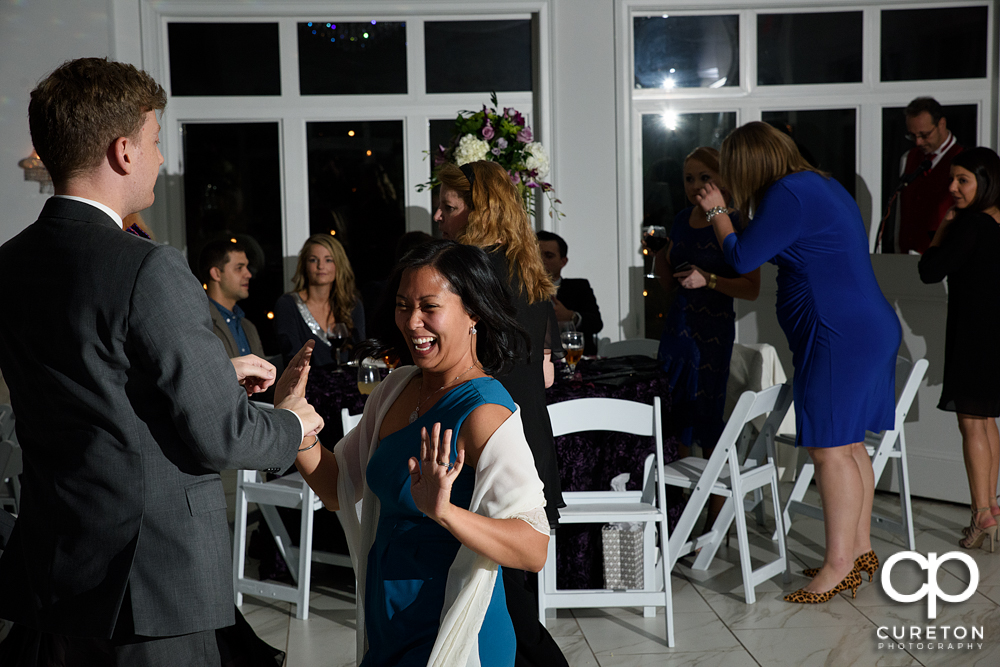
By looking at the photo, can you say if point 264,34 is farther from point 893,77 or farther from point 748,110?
point 893,77

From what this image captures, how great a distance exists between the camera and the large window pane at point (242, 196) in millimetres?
5816

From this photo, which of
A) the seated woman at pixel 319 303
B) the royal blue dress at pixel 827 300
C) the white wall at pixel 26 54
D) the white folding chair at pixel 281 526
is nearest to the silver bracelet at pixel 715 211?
the royal blue dress at pixel 827 300

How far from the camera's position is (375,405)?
6.06 feet

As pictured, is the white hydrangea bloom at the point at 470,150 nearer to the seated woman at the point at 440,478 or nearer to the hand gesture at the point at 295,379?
the seated woman at the point at 440,478

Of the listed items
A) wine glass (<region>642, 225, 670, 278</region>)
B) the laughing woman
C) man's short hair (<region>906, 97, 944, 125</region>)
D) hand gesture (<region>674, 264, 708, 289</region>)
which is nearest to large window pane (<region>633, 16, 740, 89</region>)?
man's short hair (<region>906, 97, 944, 125</region>)

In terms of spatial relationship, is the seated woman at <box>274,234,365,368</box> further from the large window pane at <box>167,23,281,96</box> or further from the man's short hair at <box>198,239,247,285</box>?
the large window pane at <box>167,23,281,96</box>

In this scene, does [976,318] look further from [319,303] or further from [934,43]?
[319,303]

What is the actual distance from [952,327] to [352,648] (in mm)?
3160

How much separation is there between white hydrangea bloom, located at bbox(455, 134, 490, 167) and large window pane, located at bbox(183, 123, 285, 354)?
1.83m

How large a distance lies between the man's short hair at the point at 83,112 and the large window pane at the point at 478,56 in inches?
181

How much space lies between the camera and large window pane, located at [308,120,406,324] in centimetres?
592

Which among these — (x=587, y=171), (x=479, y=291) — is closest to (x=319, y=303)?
(x=587, y=171)

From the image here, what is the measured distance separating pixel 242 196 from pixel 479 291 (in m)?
4.54

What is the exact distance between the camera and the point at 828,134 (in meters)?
5.85
